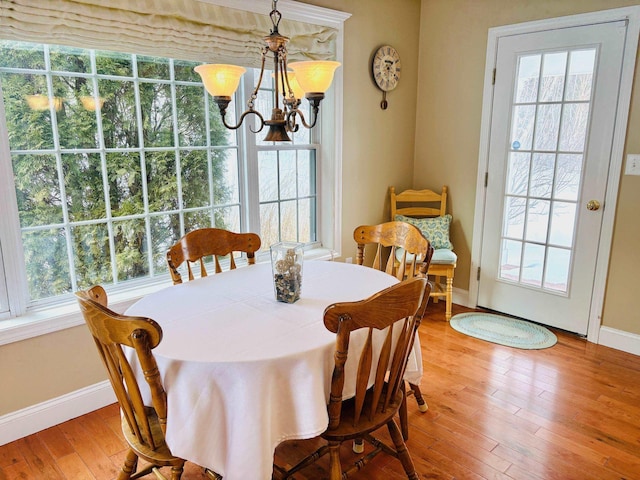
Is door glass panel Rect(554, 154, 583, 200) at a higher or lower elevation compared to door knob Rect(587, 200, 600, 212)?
higher

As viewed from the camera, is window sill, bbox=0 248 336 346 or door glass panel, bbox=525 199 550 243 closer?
window sill, bbox=0 248 336 346

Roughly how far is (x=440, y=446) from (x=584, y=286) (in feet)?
5.85

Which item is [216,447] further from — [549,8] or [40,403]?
[549,8]

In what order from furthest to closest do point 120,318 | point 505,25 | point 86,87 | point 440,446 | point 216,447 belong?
1. point 505,25
2. point 86,87
3. point 440,446
4. point 216,447
5. point 120,318

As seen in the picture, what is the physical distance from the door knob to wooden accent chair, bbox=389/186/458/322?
37.5 inches

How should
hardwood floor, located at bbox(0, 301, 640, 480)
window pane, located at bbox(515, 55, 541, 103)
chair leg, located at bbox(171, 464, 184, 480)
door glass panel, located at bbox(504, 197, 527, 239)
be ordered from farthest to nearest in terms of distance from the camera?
door glass panel, located at bbox(504, 197, 527, 239)
window pane, located at bbox(515, 55, 541, 103)
hardwood floor, located at bbox(0, 301, 640, 480)
chair leg, located at bbox(171, 464, 184, 480)

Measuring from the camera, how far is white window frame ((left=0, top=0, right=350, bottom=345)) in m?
2.12

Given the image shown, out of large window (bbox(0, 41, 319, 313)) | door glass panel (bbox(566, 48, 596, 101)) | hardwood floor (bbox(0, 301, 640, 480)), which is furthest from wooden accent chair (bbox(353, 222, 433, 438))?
door glass panel (bbox(566, 48, 596, 101))

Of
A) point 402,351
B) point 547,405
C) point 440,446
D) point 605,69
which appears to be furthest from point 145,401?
point 605,69

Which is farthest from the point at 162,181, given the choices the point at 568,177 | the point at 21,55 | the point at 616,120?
the point at 616,120

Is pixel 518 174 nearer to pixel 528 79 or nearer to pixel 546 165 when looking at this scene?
pixel 546 165

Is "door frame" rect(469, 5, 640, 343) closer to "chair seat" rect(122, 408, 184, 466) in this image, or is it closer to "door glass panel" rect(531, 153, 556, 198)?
"door glass panel" rect(531, 153, 556, 198)

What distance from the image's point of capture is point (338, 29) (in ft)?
10.6

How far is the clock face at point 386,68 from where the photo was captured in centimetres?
354
